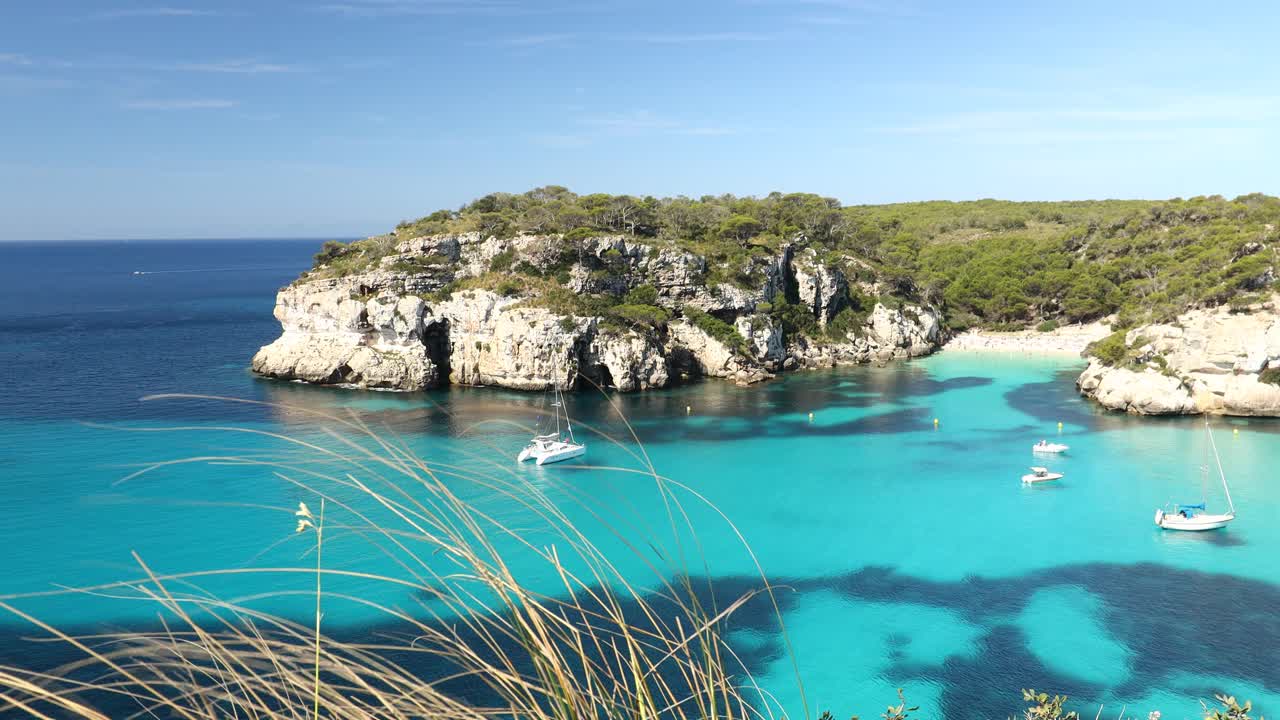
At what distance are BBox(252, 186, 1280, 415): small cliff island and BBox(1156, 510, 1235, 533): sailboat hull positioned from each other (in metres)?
15.3

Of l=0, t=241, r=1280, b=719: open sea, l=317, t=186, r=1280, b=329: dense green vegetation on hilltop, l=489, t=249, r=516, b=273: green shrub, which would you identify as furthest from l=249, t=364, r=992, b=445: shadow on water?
l=317, t=186, r=1280, b=329: dense green vegetation on hilltop

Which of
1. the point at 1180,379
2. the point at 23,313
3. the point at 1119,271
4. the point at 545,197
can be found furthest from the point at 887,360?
the point at 23,313

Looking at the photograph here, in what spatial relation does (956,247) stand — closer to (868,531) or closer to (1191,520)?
(1191,520)

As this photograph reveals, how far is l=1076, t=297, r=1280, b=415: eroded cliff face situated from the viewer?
33875mm

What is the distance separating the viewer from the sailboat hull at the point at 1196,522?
21500mm

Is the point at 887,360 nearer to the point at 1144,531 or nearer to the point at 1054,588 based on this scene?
the point at 1144,531

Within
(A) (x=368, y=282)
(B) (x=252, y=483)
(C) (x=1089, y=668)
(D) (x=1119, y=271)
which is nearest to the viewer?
(C) (x=1089, y=668)

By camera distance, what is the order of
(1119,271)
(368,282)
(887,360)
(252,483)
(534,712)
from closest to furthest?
1. (534,712)
2. (252,483)
3. (368,282)
4. (887,360)
5. (1119,271)

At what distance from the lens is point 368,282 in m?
42.1

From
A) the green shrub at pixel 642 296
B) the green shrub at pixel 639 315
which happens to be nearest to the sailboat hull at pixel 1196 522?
the green shrub at pixel 639 315

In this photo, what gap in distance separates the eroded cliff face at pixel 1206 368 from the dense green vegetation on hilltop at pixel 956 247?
9.31 feet

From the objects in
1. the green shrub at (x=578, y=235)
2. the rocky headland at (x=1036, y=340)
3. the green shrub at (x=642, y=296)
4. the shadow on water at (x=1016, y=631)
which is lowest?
the shadow on water at (x=1016, y=631)

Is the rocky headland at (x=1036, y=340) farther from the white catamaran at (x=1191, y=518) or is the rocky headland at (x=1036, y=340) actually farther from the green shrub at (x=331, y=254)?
the green shrub at (x=331, y=254)

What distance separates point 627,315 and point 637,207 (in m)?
12.7
